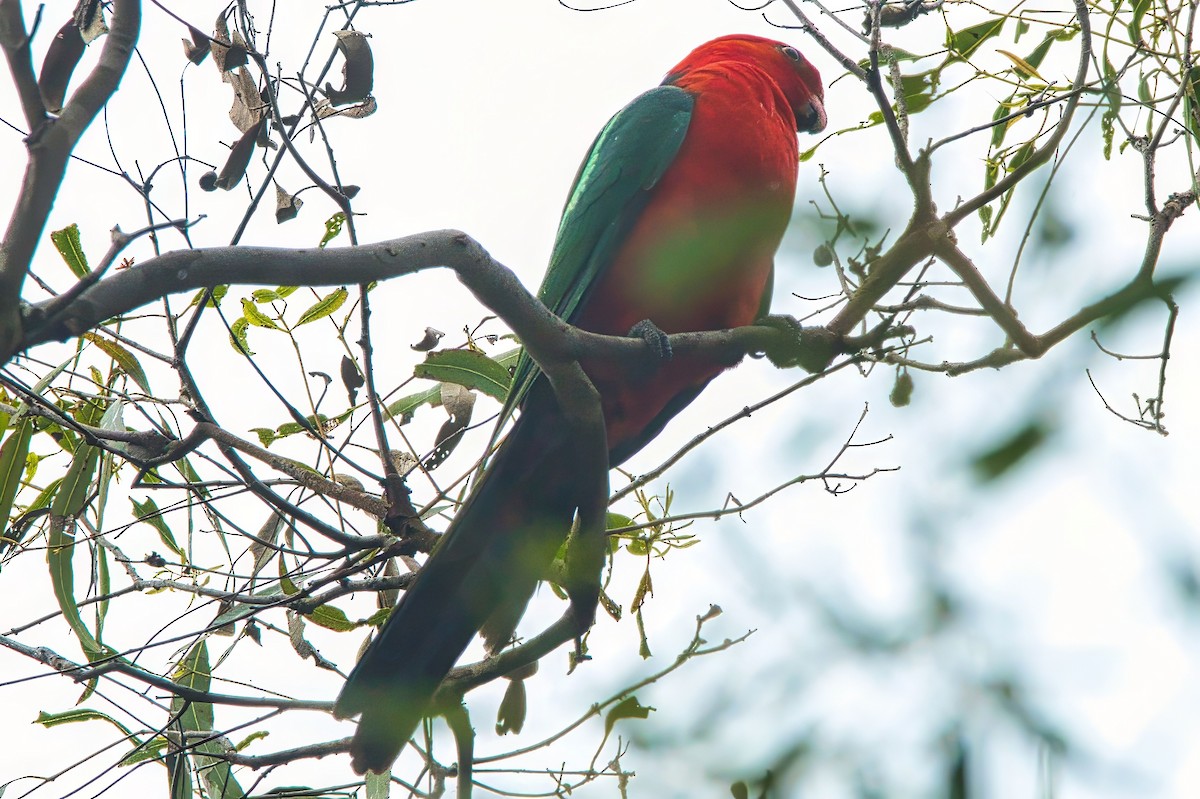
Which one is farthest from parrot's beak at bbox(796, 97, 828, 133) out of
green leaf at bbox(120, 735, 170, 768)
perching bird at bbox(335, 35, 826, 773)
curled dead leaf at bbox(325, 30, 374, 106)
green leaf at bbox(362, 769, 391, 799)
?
green leaf at bbox(120, 735, 170, 768)

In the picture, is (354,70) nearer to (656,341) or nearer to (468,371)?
(468,371)

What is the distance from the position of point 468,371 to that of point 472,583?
0.53 meters

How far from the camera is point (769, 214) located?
2729mm

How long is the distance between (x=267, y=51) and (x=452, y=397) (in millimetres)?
907

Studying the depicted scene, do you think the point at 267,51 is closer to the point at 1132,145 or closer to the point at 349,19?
the point at 349,19

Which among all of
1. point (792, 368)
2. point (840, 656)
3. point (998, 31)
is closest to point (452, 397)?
point (792, 368)

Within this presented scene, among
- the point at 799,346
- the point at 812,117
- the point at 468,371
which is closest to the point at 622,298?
the point at 468,371

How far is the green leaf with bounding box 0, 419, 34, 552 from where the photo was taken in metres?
2.38

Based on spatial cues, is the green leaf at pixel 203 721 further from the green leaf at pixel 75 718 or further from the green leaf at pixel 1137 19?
the green leaf at pixel 1137 19

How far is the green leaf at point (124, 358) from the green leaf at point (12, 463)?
9.4 inches

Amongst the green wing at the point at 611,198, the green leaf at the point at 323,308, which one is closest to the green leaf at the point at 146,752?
the green leaf at the point at 323,308

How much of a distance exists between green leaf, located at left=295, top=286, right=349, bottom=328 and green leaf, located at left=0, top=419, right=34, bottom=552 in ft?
2.18

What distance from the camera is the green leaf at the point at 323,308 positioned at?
259 cm

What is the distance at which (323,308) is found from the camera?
102 inches
